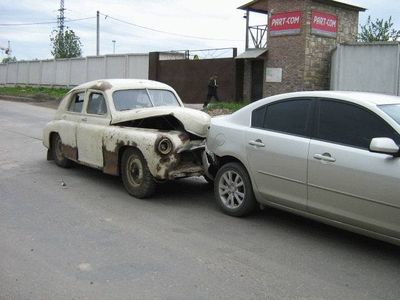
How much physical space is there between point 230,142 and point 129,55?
28566 mm

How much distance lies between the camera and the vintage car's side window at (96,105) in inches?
334

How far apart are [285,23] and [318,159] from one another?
20.5 m

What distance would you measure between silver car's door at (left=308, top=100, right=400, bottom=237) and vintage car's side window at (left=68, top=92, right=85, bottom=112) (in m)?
4.83

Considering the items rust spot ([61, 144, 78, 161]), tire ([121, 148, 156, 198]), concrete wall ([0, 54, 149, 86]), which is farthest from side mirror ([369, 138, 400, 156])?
concrete wall ([0, 54, 149, 86])

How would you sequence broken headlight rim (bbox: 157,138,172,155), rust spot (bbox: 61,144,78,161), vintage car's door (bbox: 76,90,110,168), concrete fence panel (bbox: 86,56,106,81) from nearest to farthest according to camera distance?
broken headlight rim (bbox: 157,138,172,155) → vintage car's door (bbox: 76,90,110,168) → rust spot (bbox: 61,144,78,161) → concrete fence panel (bbox: 86,56,106,81)

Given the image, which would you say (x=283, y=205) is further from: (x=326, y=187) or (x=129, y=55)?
(x=129, y=55)

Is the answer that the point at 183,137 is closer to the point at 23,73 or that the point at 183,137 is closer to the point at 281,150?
the point at 281,150

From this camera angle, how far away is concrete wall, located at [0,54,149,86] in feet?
111

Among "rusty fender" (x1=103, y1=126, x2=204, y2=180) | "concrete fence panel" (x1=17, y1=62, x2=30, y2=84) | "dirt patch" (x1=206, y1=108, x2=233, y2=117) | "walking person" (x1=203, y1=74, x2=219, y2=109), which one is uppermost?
"concrete fence panel" (x1=17, y1=62, x2=30, y2=84)

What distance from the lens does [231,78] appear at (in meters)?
27.5

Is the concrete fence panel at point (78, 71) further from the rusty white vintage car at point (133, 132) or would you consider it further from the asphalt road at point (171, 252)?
the asphalt road at point (171, 252)

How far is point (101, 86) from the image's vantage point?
8.68m

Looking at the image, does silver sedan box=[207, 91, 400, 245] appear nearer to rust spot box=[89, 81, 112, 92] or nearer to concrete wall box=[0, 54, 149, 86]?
rust spot box=[89, 81, 112, 92]

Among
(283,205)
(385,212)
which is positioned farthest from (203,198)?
(385,212)
